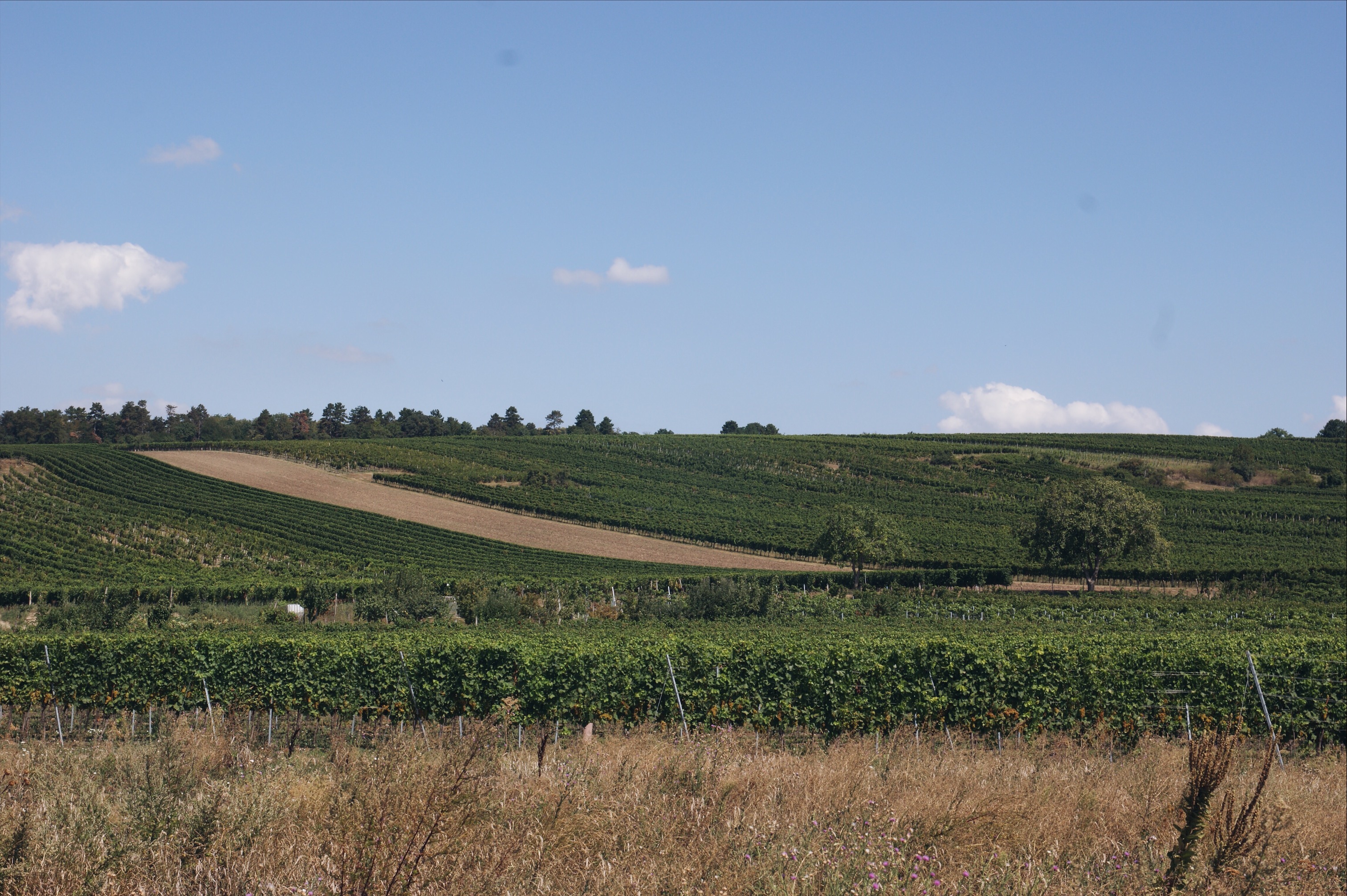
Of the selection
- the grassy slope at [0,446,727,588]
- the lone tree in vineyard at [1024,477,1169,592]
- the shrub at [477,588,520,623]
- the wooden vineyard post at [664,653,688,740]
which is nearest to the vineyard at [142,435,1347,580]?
the lone tree in vineyard at [1024,477,1169,592]

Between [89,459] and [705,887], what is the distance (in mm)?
97296

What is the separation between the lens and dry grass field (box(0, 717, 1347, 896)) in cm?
566

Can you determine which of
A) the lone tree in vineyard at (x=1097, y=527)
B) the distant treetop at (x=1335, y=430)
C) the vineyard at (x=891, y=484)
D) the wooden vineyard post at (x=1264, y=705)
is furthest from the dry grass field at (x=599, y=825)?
the distant treetop at (x=1335, y=430)

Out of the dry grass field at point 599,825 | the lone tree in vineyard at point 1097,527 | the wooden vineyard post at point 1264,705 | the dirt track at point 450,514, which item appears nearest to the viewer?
the dry grass field at point 599,825

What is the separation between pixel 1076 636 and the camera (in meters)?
26.0

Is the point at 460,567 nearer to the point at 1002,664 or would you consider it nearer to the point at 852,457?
the point at 1002,664

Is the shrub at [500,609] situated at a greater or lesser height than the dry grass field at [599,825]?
lesser

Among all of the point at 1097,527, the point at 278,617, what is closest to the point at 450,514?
the point at 278,617

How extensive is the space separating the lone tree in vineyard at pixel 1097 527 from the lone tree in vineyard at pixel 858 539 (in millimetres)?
9197

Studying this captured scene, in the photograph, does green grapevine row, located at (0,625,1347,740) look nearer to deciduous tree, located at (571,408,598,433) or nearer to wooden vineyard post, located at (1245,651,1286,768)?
wooden vineyard post, located at (1245,651,1286,768)

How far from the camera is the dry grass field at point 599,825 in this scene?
18.6ft

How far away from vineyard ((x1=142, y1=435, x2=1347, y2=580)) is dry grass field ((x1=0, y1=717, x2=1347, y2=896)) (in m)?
58.5

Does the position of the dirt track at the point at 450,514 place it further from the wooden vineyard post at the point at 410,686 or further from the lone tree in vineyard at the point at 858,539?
the wooden vineyard post at the point at 410,686

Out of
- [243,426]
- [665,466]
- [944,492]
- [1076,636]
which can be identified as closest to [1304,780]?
[1076,636]
